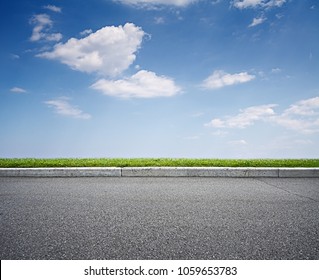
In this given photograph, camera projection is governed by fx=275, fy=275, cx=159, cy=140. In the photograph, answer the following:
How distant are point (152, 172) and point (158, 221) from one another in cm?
464

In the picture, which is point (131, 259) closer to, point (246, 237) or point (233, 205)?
point (246, 237)

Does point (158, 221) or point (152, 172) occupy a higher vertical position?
point (152, 172)

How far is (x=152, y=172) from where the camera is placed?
8938 mm

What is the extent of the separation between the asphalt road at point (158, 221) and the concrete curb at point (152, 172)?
1.48 metres

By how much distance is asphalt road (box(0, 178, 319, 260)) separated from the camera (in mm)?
3242

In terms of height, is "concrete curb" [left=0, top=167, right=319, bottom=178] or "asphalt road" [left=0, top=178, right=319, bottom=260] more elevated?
"concrete curb" [left=0, top=167, right=319, bottom=178]

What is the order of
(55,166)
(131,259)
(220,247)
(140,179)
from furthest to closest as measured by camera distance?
1. (55,166)
2. (140,179)
3. (220,247)
4. (131,259)

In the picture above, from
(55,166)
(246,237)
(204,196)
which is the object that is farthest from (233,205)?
(55,166)

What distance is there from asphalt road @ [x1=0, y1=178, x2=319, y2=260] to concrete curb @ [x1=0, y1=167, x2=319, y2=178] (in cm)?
148

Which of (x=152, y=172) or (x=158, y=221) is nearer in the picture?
(x=158, y=221)

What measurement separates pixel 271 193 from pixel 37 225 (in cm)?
510

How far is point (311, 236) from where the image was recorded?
3.77 metres

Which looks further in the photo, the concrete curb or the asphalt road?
the concrete curb

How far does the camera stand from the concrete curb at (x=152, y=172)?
893 centimetres
